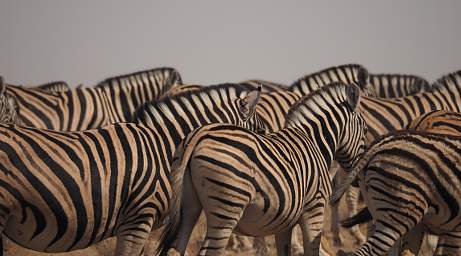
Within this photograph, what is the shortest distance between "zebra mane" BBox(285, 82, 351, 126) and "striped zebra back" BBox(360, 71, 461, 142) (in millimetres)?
3154

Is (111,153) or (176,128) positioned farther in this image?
(176,128)

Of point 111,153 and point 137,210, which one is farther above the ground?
point 111,153

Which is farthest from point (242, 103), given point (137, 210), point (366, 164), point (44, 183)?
point (44, 183)

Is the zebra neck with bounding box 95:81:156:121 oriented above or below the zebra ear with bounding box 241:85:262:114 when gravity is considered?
below

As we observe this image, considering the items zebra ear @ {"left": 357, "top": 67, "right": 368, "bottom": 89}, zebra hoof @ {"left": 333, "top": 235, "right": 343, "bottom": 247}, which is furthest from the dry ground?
zebra ear @ {"left": 357, "top": 67, "right": 368, "bottom": 89}

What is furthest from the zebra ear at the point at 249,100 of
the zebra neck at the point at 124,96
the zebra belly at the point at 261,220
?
the zebra neck at the point at 124,96

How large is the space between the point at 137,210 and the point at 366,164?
2.19 m

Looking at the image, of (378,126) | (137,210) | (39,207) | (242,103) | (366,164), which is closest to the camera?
(39,207)

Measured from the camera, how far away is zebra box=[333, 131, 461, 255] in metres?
6.64

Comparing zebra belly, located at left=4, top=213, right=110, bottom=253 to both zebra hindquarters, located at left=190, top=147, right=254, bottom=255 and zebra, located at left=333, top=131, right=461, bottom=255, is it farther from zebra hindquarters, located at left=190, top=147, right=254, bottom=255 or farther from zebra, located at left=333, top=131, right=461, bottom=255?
zebra, located at left=333, top=131, right=461, bottom=255

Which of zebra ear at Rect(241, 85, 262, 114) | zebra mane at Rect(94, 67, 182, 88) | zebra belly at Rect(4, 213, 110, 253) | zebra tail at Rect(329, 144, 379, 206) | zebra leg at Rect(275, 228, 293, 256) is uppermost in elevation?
zebra ear at Rect(241, 85, 262, 114)

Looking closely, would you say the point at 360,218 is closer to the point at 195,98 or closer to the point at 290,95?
the point at 195,98

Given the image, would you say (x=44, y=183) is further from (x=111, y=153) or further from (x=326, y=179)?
(x=326, y=179)

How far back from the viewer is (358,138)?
826cm
